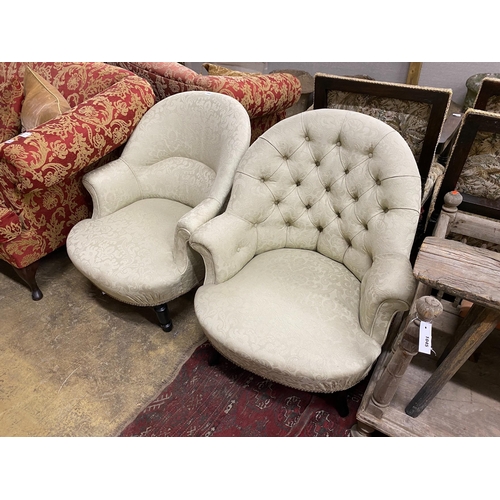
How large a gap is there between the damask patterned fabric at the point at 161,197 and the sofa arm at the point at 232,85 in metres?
0.17

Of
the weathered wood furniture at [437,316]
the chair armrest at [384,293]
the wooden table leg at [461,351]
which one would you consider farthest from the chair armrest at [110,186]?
the wooden table leg at [461,351]

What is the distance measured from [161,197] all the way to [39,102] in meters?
0.74

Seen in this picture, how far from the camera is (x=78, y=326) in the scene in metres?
1.67

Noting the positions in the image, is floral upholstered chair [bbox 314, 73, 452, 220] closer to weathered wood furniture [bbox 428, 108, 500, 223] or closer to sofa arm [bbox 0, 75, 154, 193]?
weathered wood furniture [bbox 428, 108, 500, 223]

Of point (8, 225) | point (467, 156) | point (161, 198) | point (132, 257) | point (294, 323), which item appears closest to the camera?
point (294, 323)

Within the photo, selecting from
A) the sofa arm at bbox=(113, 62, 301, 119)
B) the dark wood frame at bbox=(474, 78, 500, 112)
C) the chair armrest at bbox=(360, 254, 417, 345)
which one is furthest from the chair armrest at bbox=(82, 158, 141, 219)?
the dark wood frame at bbox=(474, 78, 500, 112)

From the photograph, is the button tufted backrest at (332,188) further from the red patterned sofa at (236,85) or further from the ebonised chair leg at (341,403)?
the red patterned sofa at (236,85)

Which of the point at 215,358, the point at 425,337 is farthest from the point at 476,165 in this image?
the point at 215,358

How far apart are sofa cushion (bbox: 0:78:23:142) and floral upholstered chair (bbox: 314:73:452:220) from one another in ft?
5.13

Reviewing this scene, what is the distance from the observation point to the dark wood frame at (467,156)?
1.17 m

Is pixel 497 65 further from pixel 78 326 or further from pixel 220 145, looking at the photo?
pixel 78 326

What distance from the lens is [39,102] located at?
5.82 ft

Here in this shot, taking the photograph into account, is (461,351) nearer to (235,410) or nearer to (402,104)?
(235,410)

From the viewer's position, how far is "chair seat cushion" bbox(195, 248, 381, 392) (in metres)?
1.09
